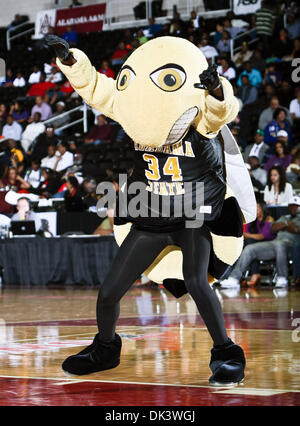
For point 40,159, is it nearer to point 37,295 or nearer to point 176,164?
point 37,295

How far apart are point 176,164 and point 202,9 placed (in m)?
16.6

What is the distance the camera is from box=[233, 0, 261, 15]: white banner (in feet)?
60.1

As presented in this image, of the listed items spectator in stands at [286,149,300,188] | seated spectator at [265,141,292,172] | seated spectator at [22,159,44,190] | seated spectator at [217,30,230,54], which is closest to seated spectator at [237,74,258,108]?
seated spectator at [217,30,230,54]

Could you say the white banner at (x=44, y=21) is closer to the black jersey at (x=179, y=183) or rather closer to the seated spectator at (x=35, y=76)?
the seated spectator at (x=35, y=76)

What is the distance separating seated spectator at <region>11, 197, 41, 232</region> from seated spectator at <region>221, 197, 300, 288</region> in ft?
11.1

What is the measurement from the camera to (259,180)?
12836mm

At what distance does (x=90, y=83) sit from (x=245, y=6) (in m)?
14.9

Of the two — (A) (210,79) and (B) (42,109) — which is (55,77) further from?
(A) (210,79)

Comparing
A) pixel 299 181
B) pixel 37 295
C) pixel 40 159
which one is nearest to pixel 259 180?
pixel 299 181

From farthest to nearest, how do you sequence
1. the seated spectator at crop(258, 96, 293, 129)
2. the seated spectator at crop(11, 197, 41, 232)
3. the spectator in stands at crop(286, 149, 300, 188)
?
the seated spectator at crop(258, 96, 293, 129) < the seated spectator at crop(11, 197, 41, 232) < the spectator in stands at crop(286, 149, 300, 188)

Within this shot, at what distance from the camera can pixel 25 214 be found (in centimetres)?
1315

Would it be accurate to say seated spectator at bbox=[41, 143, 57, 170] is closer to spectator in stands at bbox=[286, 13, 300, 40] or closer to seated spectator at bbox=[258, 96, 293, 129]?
seated spectator at bbox=[258, 96, 293, 129]

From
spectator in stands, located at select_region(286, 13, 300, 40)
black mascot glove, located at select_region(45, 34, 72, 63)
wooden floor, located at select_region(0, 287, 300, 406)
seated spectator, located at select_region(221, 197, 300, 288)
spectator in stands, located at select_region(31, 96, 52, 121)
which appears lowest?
wooden floor, located at select_region(0, 287, 300, 406)

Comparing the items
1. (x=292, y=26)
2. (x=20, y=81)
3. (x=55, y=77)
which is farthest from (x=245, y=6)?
(x=20, y=81)
